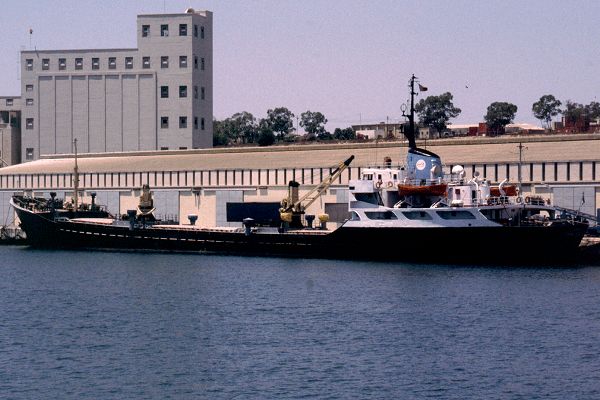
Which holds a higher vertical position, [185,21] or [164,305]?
[185,21]

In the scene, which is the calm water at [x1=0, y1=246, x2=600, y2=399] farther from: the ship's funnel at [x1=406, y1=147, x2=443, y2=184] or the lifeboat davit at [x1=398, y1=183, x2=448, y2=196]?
the ship's funnel at [x1=406, y1=147, x2=443, y2=184]

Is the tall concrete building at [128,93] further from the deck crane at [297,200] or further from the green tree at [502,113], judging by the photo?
the green tree at [502,113]

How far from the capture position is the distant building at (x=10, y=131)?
154125 mm

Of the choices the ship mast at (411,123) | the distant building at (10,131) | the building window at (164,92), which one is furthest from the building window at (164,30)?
the ship mast at (411,123)

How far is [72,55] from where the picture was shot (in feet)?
479

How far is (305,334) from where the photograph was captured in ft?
174

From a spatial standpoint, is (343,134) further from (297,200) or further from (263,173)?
(297,200)

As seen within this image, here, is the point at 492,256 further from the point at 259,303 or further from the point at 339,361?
the point at 339,361

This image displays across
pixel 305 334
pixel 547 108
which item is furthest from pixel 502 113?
pixel 305 334

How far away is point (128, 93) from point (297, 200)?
4612 cm

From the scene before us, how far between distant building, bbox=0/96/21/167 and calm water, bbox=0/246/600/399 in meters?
77.2

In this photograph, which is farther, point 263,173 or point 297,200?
point 263,173

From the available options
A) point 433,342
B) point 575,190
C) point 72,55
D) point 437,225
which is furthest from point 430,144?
point 433,342

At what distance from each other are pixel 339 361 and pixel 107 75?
103 metres
